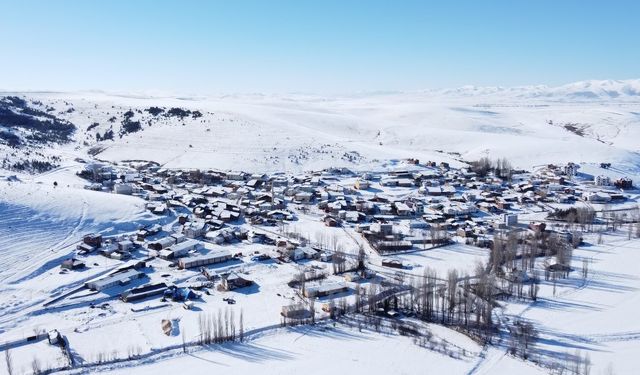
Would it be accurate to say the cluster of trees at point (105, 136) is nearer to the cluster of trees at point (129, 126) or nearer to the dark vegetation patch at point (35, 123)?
the cluster of trees at point (129, 126)

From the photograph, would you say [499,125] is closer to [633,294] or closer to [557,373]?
[633,294]

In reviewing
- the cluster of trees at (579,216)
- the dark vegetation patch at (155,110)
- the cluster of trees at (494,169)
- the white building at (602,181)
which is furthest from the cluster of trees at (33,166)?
the white building at (602,181)

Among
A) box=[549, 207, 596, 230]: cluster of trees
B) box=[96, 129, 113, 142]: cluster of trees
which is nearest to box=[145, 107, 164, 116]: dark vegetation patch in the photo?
box=[96, 129, 113, 142]: cluster of trees

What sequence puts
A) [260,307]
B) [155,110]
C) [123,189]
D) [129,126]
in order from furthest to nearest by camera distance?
[155,110] < [129,126] < [123,189] < [260,307]

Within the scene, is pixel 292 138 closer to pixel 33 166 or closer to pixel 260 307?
pixel 33 166

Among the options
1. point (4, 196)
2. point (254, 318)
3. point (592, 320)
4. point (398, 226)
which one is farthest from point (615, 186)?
point (4, 196)

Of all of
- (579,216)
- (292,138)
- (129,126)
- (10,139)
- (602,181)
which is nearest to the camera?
(579,216)

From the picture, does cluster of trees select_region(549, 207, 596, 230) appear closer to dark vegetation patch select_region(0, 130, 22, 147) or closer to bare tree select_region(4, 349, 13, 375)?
bare tree select_region(4, 349, 13, 375)

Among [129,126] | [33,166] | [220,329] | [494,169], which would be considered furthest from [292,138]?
[220,329]

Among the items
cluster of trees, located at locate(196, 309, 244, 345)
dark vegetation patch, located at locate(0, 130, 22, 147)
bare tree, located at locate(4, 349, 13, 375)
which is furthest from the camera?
dark vegetation patch, located at locate(0, 130, 22, 147)

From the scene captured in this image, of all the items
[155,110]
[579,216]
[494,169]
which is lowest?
[579,216]

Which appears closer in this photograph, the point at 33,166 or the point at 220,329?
the point at 220,329
